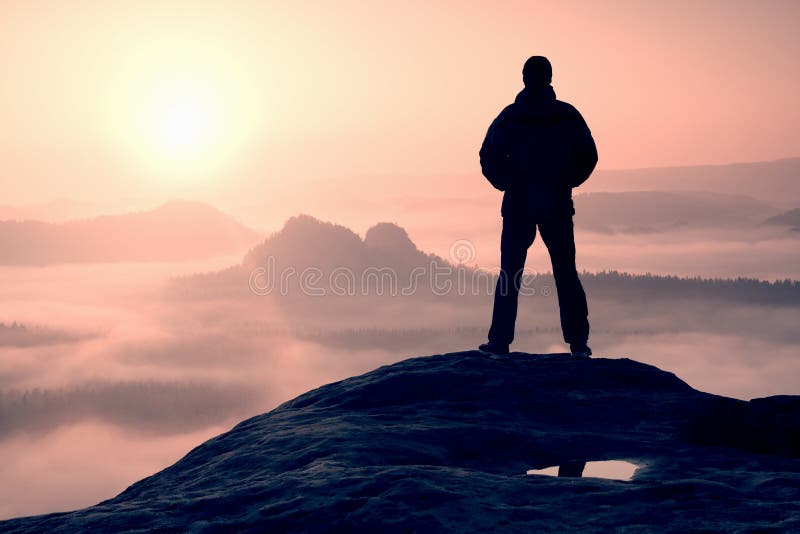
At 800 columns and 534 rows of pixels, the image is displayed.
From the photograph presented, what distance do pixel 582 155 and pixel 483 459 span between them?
5825 millimetres

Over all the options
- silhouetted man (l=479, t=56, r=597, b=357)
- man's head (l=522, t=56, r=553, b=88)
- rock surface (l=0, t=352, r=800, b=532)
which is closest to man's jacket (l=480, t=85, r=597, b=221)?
silhouetted man (l=479, t=56, r=597, b=357)

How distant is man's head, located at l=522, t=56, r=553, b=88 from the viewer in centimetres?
1255

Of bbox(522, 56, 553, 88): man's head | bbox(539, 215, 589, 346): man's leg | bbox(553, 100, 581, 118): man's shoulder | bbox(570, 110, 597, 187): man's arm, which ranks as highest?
bbox(522, 56, 553, 88): man's head

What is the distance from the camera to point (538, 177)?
1283cm

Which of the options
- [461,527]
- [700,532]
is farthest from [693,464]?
[461,527]

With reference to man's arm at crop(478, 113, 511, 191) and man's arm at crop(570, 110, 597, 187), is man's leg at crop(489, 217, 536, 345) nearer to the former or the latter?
man's arm at crop(478, 113, 511, 191)

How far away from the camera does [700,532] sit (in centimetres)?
573

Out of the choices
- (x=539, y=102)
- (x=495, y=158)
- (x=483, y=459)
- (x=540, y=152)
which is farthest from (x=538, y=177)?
(x=483, y=459)

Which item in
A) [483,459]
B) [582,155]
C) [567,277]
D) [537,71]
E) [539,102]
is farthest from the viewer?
[567,277]

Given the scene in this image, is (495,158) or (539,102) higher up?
(539,102)

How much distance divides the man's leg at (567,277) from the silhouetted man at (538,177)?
0.05 feet

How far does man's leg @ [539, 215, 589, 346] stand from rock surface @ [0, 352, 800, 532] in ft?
1.95

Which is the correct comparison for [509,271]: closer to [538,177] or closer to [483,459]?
[538,177]

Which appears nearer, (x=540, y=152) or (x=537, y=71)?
(x=537, y=71)
